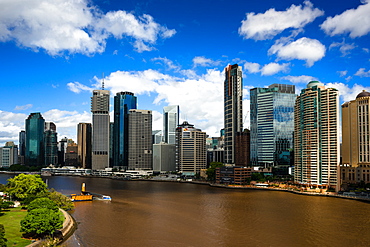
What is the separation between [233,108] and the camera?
7269 inches

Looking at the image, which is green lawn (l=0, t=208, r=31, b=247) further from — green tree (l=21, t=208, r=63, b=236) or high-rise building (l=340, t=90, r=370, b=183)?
high-rise building (l=340, t=90, r=370, b=183)

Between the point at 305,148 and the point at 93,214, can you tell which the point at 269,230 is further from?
the point at 305,148

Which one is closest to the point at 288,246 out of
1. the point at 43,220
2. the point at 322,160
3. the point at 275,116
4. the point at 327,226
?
the point at 327,226

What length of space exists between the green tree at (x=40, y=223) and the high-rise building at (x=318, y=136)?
3390 inches

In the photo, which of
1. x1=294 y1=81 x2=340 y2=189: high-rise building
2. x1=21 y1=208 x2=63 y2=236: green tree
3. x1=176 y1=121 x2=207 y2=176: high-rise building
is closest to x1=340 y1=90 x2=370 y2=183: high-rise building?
x1=294 y1=81 x2=340 y2=189: high-rise building

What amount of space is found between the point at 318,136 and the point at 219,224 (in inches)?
2619

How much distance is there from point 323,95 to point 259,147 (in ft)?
196

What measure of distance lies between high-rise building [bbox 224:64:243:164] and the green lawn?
13996 cm

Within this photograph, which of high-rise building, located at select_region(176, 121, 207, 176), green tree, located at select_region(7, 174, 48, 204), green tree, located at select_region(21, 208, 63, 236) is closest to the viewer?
green tree, located at select_region(21, 208, 63, 236)

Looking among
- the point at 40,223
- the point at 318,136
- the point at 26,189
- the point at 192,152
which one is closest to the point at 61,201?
the point at 26,189

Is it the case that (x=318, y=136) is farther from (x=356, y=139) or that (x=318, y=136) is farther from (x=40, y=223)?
(x=40, y=223)

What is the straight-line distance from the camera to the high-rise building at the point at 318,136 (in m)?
102

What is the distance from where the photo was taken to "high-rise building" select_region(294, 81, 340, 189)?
10250 centimetres

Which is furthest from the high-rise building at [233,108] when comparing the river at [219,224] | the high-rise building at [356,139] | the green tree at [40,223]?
the green tree at [40,223]
